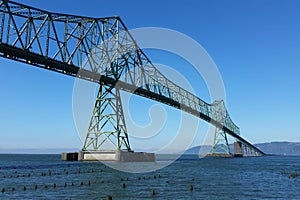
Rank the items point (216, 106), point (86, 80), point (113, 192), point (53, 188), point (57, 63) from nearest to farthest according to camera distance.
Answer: point (113, 192)
point (53, 188)
point (57, 63)
point (86, 80)
point (216, 106)

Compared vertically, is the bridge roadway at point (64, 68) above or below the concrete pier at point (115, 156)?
above

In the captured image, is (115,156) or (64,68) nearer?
(64,68)

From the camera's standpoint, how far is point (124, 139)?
8119 centimetres

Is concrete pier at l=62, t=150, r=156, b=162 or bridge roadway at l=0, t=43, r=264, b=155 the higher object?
bridge roadway at l=0, t=43, r=264, b=155

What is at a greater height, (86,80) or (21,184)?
(86,80)

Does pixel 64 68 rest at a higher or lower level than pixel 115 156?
higher

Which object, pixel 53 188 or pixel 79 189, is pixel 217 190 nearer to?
pixel 79 189

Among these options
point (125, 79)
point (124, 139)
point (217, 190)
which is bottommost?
point (217, 190)

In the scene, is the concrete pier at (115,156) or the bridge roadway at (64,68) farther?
the concrete pier at (115,156)

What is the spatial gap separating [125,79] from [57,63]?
2738cm

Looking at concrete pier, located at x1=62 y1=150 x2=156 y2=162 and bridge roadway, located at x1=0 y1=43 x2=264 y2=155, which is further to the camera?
concrete pier, located at x1=62 y1=150 x2=156 y2=162

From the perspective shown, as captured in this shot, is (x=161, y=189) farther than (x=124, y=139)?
No

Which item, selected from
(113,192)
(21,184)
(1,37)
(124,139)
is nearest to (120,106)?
(124,139)

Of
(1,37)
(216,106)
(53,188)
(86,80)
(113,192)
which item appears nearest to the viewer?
(113,192)
